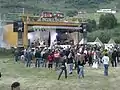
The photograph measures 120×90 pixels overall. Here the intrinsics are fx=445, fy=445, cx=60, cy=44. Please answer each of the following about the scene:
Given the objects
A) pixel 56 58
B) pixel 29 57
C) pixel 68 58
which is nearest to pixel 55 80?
pixel 68 58

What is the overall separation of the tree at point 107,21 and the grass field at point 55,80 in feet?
207

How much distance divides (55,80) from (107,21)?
233 ft

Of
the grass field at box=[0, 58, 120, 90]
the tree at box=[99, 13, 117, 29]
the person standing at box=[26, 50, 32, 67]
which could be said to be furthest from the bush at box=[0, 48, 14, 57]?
the tree at box=[99, 13, 117, 29]

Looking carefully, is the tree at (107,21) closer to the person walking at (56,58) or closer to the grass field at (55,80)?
the person walking at (56,58)

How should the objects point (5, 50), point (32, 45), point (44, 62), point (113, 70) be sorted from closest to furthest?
point (113, 70)
point (44, 62)
point (32, 45)
point (5, 50)

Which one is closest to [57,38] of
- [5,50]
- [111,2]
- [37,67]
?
[5,50]

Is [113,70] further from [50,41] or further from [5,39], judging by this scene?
[5,39]

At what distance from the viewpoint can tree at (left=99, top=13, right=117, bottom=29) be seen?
9274 centimetres

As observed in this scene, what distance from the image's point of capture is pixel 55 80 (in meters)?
24.9

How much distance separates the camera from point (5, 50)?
2030 inches

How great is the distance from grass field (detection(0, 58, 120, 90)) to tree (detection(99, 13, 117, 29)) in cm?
6307

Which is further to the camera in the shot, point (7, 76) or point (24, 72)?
point (24, 72)

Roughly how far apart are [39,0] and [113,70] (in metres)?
133

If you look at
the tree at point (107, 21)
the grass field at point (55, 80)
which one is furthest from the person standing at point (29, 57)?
the tree at point (107, 21)
